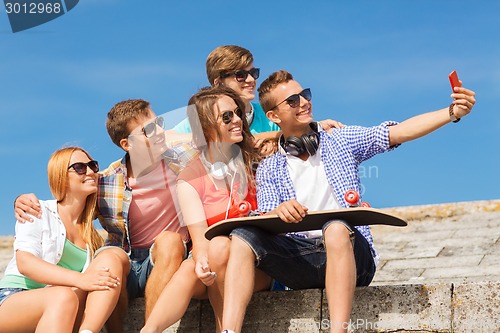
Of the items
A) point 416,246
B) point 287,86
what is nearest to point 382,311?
point 287,86

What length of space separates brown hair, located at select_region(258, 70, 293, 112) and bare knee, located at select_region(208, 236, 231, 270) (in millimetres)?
977

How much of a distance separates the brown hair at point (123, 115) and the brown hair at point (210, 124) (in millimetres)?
334

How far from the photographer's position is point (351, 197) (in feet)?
13.5

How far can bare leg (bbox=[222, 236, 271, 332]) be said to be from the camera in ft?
12.9

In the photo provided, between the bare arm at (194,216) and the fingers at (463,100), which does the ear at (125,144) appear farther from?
the fingers at (463,100)

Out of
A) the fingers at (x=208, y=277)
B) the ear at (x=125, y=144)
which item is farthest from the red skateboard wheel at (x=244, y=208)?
the ear at (x=125, y=144)

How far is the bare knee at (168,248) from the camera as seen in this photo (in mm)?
4352

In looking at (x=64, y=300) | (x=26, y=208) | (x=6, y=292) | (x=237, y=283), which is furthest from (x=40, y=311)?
(x=237, y=283)

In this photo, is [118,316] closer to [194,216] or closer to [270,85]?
[194,216]

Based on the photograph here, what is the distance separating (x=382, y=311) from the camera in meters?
4.23

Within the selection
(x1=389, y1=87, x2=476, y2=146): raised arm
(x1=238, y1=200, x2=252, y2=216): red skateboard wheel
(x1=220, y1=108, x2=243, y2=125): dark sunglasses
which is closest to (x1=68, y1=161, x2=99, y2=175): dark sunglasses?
(x1=220, y1=108, x2=243, y2=125): dark sunglasses

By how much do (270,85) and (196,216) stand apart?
0.94 meters

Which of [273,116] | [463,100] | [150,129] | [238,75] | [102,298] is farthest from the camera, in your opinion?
[238,75]

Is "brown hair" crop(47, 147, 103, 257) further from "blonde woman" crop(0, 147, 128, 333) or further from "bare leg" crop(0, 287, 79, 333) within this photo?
"bare leg" crop(0, 287, 79, 333)
